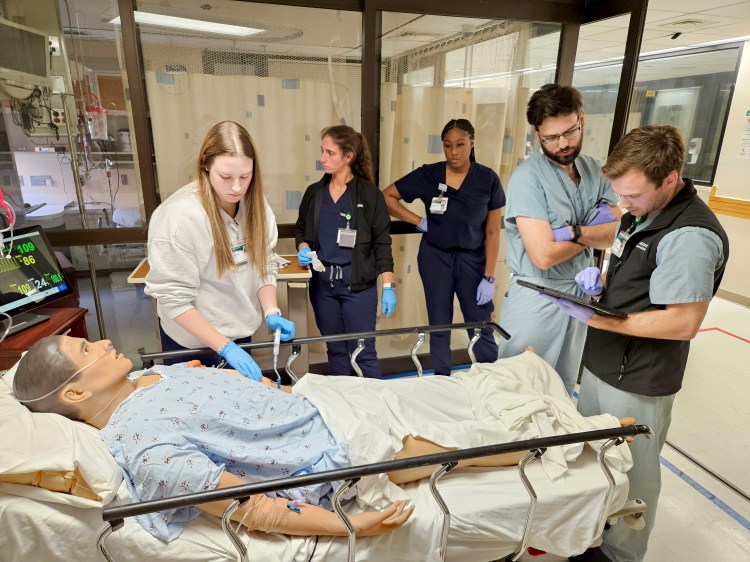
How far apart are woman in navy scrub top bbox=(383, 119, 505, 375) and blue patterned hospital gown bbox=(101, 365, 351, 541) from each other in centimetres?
144

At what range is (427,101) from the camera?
3.14 metres

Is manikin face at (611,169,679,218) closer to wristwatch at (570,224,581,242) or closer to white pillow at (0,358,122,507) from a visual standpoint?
wristwatch at (570,224,581,242)

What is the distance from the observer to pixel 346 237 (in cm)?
257

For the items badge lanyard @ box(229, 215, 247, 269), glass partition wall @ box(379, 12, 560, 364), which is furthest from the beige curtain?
badge lanyard @ box(229, 215, 247, 269)

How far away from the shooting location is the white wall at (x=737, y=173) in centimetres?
451

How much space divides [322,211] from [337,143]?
0.36m

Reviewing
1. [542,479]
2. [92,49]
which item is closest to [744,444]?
[542,479]

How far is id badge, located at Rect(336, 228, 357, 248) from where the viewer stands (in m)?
2.56

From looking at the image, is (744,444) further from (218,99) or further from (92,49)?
(92,49)

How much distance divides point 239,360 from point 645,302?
1.41 meters

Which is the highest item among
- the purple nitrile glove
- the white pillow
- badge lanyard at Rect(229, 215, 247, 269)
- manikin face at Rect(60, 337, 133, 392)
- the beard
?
the beard

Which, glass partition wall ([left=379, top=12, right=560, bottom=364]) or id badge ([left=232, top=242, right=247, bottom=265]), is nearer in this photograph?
id badge ([left=232, top=242, right=247, bottom=265])

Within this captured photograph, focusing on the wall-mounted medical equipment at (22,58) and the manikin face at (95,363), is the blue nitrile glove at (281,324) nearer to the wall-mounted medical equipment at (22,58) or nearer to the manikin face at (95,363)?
the manikin face at (95,363)

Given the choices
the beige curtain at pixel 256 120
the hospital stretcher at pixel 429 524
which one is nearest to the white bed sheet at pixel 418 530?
the hospital stretcher at pixel 429 524
